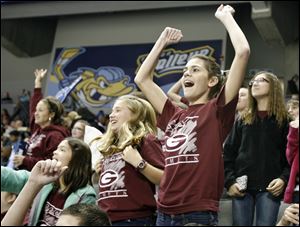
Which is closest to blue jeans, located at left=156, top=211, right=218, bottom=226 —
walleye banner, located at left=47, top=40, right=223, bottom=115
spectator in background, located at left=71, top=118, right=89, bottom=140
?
spectator in background, located at left=71, top=118, right=89, bottom=140

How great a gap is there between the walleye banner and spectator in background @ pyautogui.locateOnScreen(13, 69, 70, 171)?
6.94m

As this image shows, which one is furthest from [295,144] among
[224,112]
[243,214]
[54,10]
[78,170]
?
[54,10]

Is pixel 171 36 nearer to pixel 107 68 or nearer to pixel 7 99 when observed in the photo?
pixel 107 68

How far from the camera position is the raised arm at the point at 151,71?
9.82ft

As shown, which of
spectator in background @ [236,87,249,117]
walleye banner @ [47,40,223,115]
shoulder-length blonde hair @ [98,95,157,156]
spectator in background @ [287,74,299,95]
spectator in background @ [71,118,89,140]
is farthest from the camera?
walleye banner @ [47,40,223,115]

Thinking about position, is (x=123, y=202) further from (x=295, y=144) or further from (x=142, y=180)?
(x=295, y=144)

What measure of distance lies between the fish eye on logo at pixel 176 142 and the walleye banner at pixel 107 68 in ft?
29.2

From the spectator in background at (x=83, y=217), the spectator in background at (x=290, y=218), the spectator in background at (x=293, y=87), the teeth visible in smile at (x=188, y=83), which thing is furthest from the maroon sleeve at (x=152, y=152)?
the spectator in background at (x=293, y=87)

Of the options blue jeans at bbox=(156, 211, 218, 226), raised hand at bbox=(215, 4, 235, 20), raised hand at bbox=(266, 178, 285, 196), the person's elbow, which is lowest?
blue jeans at bbox=(156, 211, 218, 226)

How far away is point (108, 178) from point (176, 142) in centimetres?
54

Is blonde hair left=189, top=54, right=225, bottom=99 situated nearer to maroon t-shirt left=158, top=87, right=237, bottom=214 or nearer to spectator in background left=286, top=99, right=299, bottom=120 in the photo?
maroon t-shirt left=158, top=87, right=237, bottom=214

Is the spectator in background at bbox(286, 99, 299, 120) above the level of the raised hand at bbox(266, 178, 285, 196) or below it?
above

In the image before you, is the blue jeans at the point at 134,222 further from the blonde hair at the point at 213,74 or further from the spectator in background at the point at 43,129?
the spectator in background at the point at 43,129

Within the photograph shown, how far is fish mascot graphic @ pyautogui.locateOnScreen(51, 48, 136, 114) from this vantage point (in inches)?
499
